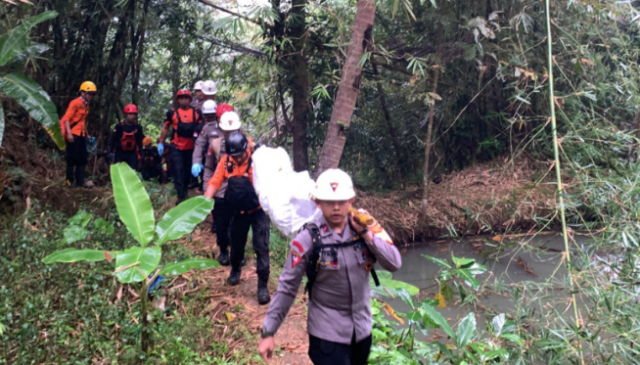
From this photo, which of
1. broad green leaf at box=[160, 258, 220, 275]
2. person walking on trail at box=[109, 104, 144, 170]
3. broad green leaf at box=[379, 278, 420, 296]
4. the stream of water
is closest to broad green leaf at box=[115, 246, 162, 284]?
broad green leaf at box=[160, 258, 220, 275]

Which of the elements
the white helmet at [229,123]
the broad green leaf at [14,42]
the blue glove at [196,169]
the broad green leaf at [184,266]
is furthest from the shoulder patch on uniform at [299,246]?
the broad green leaf at [14,42]

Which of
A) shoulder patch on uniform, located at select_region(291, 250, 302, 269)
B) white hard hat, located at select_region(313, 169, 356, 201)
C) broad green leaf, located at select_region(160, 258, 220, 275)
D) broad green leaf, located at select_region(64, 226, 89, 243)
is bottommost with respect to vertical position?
broad green leaf, located at select_region(160, 258, 220, 275)

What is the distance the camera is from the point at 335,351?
9.15 feet

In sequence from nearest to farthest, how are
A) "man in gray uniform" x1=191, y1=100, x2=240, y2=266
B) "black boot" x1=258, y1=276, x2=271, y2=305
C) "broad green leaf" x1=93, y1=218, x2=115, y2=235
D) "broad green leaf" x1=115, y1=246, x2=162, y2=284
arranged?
"broad green leaf" x1=115, y1=246, x2=162, y2=284 → "black boot" x1=258, y1=276, x2=271, y2=305 → "man in gray uniform" x1=191, y1=100, x2=240, y2=266 → "broad green leaf" x1=93, y1=218, x2=115, y2=235

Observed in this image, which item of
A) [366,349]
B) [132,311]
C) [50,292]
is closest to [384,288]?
[366,349]

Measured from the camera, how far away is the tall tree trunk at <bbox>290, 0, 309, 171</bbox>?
7847 millimetres

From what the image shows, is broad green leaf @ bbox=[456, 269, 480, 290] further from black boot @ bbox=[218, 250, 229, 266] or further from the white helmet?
black boot @ bbox=[218, 250, 229, 266]

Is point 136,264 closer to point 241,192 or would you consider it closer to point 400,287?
point 241,192

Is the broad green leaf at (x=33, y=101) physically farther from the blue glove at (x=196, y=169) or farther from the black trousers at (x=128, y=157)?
the black trousers at (x=128, y=157)

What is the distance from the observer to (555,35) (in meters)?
7.78

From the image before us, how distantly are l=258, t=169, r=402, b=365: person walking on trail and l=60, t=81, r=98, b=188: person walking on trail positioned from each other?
5.50 meters

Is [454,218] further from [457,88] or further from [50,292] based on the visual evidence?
[50,292]

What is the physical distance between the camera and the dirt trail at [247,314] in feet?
14.8

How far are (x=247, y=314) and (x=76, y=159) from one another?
412cm
